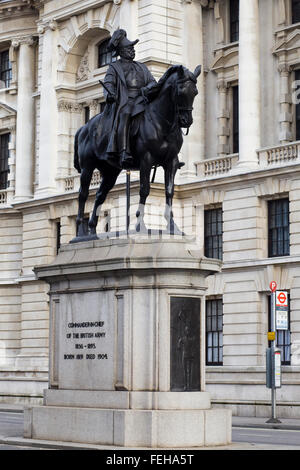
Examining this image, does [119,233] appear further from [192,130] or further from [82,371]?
[192,130]

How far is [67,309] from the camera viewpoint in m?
22.2

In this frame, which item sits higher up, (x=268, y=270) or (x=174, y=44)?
(x=174, y=44)

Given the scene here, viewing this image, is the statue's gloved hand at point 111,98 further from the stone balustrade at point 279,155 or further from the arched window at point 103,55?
the arched window at point 103,55

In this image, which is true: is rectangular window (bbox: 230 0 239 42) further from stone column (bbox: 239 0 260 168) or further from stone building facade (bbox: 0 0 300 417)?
stone column (bbox: 239 0 260 168)

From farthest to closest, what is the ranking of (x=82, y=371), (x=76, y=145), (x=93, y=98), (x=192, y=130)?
(x=93, y=98), (x=192, y=130), (x=76, y=145), (x=82, y=371)

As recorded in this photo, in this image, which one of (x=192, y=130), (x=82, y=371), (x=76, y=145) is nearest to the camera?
(x=82, y=371)

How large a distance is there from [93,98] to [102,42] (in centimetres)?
288

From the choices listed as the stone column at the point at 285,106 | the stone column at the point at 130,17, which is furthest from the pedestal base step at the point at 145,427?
the stone column at the point at 130,17

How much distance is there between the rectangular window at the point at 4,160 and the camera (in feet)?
A: 200

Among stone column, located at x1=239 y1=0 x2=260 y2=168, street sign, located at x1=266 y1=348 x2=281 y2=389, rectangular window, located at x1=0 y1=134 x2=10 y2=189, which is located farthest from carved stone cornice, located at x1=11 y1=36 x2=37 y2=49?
street sign, located at x1=266 y1=348 x2=281 y2=389

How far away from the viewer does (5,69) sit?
61.4 meters

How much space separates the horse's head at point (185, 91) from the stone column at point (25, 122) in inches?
1451
